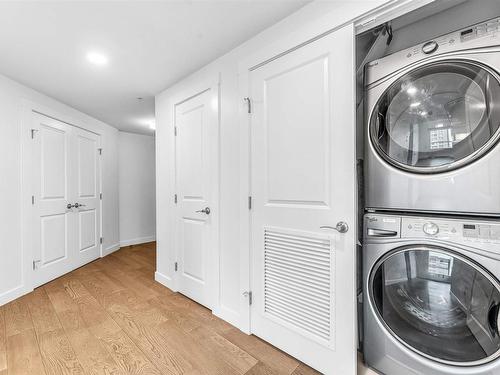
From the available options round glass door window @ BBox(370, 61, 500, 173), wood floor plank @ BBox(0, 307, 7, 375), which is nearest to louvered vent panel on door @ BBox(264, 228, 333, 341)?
round glass door window @ BBox(370, 61, 500, 173)

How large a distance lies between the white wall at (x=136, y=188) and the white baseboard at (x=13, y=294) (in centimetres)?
203

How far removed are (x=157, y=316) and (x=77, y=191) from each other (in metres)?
2.32

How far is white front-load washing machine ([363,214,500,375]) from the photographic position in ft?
3.55

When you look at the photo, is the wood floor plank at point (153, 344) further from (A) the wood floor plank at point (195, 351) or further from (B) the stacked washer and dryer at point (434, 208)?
(B) the stacked washer and dryer at point (434, 208)

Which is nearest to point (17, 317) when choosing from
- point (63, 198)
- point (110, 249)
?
point (63, 198)

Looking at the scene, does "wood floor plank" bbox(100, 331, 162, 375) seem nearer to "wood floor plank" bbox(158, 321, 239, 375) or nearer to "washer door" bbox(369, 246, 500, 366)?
"wood floor plank" bbox(158, 321, 239, 375)

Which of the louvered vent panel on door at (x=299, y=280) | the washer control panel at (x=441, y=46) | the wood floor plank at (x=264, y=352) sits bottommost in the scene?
the wood floor plank at (x=264, y=352)

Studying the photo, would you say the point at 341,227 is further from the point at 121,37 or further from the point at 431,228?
the point at 121,37

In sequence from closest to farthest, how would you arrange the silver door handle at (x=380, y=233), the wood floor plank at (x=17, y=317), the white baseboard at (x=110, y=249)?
1. the silver door handle at (x=380, y=233)
2. the wood floor plank at (x=17, y=317)
3. the white baseboard at (x=110, y=249)

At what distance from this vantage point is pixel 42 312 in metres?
2.26

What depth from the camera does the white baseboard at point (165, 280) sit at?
2.74 m

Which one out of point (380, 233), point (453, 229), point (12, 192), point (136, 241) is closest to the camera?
point (453, 229)

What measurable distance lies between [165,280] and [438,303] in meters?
2.51

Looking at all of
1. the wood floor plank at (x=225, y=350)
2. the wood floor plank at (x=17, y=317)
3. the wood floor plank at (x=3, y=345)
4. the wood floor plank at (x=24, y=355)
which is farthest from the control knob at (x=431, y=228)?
the wood floor plank at (x=17, y=317)
